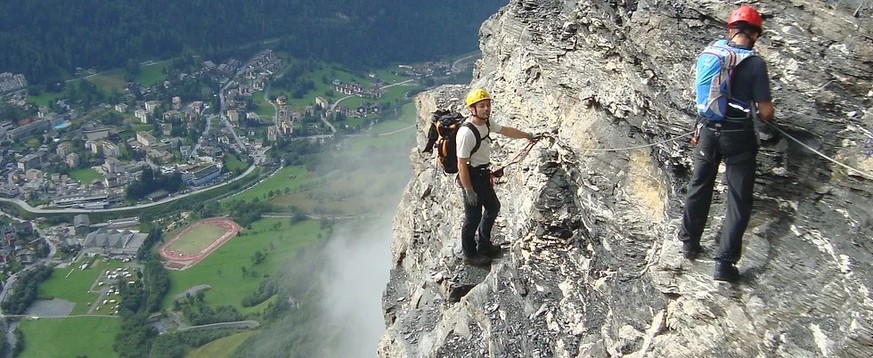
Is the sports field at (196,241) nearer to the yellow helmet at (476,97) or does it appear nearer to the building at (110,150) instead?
the building at (110,150)

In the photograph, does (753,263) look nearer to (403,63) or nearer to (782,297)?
(782,297)

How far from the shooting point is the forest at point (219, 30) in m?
136

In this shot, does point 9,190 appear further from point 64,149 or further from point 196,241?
point 196,241

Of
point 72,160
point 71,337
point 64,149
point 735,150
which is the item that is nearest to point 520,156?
point 735,150

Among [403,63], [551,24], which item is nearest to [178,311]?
[551,24]

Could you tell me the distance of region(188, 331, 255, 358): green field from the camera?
4750cm

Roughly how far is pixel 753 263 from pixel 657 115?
2.48 meters

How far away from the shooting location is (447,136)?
1067cm

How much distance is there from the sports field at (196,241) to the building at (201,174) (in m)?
13.5

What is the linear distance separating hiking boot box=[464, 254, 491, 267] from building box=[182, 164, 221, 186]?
80195 mm

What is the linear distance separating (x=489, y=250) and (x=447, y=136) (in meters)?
2.90

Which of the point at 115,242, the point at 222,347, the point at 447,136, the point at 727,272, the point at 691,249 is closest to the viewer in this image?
the point at 727,272

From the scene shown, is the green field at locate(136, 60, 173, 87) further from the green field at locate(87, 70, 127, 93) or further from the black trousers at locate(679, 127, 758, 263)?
the black trousers at locate(679, 127, 758, 263)

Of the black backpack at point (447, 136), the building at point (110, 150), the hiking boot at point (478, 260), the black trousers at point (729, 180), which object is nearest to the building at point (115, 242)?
the building at point (110, 150)
